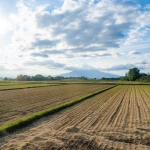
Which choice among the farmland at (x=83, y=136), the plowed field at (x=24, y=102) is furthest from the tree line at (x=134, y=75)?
the farmland at (x=83, y=136)

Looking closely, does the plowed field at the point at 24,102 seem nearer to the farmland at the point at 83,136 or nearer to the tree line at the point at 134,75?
the farmland at the point at 83,136

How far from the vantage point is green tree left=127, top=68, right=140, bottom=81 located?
154 metres

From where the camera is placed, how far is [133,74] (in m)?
155

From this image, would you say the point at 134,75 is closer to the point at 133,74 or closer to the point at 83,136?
the point at 133,74

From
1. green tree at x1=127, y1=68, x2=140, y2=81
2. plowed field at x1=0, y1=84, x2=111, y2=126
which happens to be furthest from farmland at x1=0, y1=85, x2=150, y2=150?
green tree at x1=127, y1=68, x2=140, y2=81

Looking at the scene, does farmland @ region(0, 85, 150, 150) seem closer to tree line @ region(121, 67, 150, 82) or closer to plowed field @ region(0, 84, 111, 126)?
plowed field @ region(0, 84, 111, 126)

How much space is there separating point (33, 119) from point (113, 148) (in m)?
6.72

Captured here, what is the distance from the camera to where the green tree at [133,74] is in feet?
506

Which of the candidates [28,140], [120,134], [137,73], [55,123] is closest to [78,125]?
Result: [55,123]

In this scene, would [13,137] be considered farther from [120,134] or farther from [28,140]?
[120,134]

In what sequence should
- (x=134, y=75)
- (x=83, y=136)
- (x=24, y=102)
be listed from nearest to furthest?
(x=83, y=136), (x=24, y=102), (x=134, y=75)

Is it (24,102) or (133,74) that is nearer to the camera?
(24,102)

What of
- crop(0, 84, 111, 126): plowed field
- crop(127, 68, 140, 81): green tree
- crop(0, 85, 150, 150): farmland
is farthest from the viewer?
crop(127, 68, 140, 81): green tree

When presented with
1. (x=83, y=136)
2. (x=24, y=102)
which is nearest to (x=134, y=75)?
(x=24, y=102)
